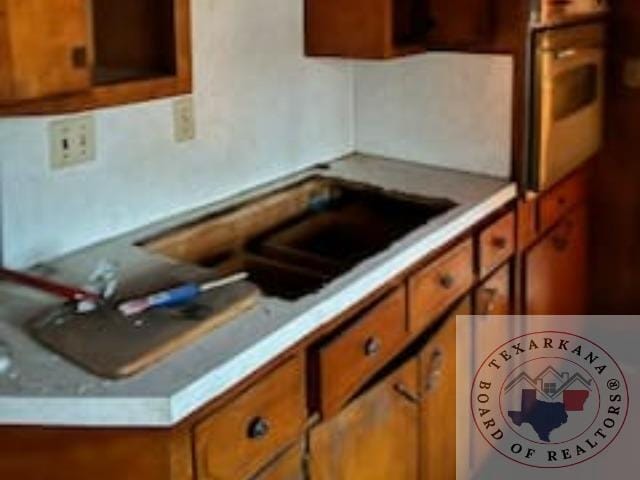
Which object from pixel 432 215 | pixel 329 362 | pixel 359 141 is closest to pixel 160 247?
pixel 329 362

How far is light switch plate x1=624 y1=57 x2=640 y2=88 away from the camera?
2.92m

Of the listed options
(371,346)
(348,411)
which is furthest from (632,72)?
(348,411)

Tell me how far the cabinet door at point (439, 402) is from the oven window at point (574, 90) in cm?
68

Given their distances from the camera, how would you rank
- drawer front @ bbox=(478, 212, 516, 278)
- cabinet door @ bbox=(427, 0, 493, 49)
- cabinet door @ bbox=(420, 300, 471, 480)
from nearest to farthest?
cabinet door @ bbox=(420, 300, 471, 480) < drawer front @ bbox=(478, 212, 516, 278) < cabinet door @ bbox=(427, 0, 493, 49)

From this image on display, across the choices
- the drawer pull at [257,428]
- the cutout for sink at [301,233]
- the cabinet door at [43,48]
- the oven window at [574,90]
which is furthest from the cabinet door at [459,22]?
the drawer pull at [257,428]

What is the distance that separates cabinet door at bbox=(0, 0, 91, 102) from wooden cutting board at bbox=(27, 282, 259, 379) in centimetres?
36

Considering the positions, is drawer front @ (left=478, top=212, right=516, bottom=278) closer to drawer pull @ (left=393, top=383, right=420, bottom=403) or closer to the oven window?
the oven window

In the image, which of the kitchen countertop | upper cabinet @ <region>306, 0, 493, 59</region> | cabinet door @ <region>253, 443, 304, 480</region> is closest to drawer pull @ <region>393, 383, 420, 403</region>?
the kitchen countertop

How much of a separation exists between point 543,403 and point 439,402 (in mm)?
637

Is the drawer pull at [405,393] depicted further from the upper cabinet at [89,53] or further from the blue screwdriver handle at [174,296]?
the upper cabinet at [89,53]

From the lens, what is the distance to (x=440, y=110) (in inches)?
102

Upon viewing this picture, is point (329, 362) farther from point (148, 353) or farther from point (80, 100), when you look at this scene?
point (80, 100)

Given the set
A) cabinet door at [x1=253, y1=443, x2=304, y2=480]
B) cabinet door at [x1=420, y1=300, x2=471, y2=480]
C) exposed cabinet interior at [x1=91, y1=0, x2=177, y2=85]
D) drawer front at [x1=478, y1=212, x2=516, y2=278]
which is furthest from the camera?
drawer front at [x1=478, y1=212, x2=516, y2=278]

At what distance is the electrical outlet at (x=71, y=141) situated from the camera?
184cm
